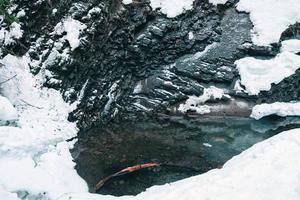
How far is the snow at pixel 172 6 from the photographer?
19.2 metres

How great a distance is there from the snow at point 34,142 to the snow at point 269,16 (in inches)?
425

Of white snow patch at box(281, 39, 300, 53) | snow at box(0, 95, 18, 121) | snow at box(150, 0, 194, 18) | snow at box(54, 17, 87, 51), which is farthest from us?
white snow patch at box(281, 39, 300, 53)

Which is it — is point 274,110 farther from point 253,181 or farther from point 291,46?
point 253,181

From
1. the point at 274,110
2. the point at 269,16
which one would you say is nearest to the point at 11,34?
the point at 274,110

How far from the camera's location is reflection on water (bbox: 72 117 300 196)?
42.7ft

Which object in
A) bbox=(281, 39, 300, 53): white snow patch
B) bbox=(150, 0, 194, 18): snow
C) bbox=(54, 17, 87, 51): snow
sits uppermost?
bbox=(150, 0, 194, 18): snow

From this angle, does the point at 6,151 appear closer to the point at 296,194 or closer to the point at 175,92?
the point at 296,194

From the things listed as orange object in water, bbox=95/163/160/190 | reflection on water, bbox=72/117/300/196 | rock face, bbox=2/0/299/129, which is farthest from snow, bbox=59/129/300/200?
rock face, bbox=2/0/299/129

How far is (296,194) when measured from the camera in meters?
9.08

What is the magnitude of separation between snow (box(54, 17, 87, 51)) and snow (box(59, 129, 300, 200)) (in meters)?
6.94

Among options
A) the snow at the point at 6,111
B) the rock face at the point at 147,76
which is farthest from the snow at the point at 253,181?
the snow at the point at 6,111

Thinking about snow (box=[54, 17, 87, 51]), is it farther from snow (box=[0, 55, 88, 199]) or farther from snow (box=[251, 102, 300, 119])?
snow (box=[251, 102, 300, 119])

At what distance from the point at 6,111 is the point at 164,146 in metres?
5.99

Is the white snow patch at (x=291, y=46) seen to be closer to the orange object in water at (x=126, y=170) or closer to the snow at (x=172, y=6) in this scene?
the snow at (x=172, y=6)
